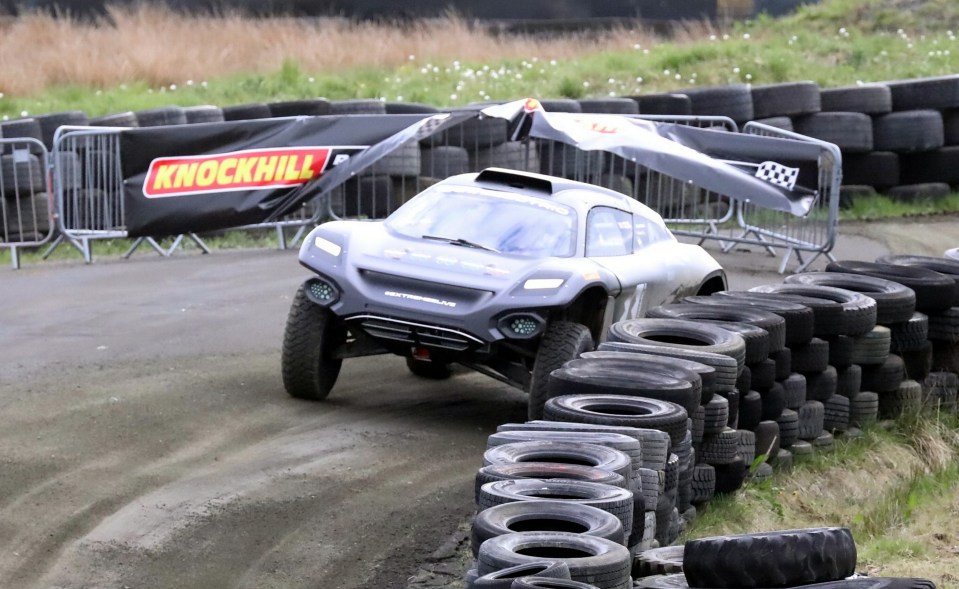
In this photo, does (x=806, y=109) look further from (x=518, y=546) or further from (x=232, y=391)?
(x=518, y=546)

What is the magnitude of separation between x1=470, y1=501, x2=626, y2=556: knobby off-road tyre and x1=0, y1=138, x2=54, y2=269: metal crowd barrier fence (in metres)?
10.7

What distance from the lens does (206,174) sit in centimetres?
1516

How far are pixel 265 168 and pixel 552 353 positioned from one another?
287 inches

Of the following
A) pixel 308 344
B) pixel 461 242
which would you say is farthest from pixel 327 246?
pixel 461 242

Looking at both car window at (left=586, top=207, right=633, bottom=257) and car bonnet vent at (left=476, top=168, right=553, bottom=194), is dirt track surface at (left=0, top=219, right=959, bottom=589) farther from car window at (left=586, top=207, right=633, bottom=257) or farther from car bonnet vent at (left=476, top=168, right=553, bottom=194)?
car bonnet vent at (left=476, top=168, right=553, bottom=194)

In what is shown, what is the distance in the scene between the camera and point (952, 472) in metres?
9.19

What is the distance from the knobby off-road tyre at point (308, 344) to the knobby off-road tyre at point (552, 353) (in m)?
1.47

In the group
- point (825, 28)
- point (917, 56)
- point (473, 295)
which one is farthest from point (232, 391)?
point (825, 28)

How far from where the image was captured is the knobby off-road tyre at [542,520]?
521 cm

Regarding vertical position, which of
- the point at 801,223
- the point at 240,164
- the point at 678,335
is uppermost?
the point at 240,164

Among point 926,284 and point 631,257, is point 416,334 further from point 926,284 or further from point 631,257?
point 926,284

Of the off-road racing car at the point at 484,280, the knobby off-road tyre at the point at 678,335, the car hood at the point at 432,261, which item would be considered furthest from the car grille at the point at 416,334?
the knobby off-road tyre at the point at 678,335

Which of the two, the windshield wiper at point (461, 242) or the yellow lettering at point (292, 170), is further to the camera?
the yellow lettering at point (292, 170)

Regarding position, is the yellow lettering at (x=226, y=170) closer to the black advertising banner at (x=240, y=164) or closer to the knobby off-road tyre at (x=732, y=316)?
the black advertising banner at (x=240, y=164)
